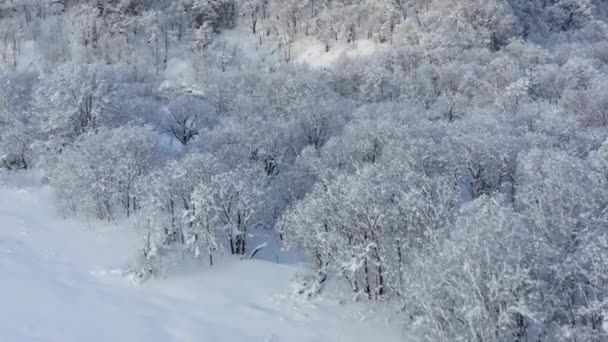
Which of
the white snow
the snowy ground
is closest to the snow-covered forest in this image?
the white snow

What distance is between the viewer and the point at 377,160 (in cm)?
3291

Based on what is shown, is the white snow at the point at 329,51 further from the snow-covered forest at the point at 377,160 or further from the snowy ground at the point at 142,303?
the snowy ground at the point at 142,303

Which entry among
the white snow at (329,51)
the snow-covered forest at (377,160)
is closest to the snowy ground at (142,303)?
the snow-covered forest at (377,160)

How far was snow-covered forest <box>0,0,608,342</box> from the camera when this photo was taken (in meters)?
17.9

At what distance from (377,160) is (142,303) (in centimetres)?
1703

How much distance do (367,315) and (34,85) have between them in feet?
127

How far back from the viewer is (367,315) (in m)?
22.9

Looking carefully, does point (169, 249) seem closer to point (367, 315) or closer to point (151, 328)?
point (151, 328)

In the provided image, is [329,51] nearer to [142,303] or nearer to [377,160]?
[377,160]

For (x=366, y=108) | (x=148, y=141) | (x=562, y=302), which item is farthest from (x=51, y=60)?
(x=562, y=302)

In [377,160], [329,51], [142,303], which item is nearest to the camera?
[142,303]

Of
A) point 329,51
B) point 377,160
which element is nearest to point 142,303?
point 377,160

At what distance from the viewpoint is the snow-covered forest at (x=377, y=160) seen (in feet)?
58.9

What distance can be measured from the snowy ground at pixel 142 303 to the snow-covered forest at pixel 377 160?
1299 millimetres
